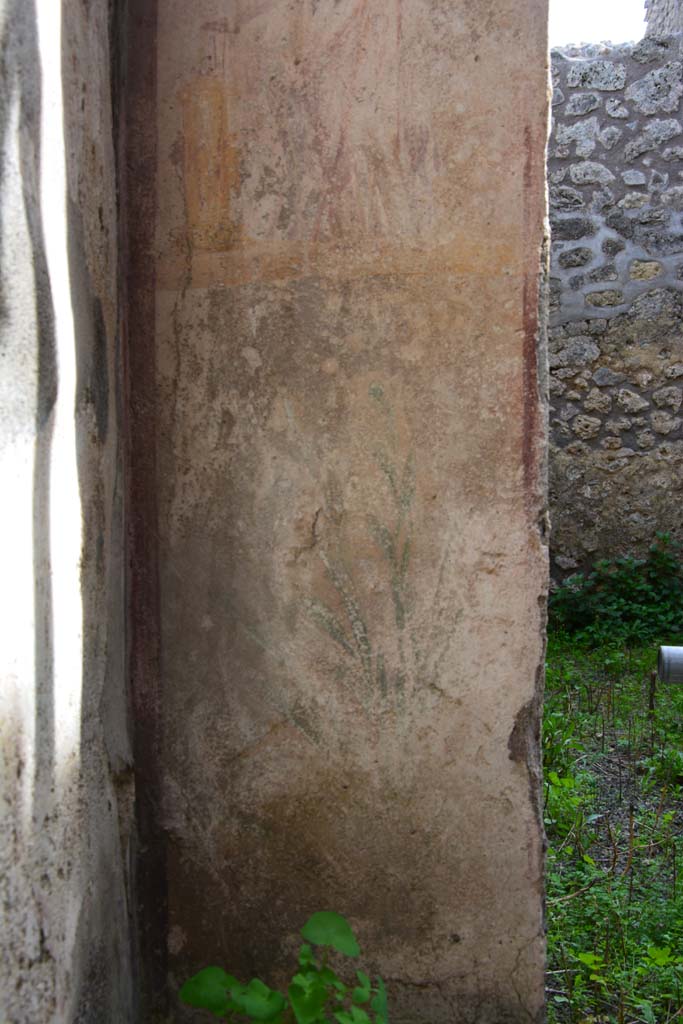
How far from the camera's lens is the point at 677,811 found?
3.06 meters

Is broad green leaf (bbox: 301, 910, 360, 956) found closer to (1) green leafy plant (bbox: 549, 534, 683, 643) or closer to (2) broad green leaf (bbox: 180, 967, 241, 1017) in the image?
(2) broad green leaf (bbox: 180, 967, 241, 1017)

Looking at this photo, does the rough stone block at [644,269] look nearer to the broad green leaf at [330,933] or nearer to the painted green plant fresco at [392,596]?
the painted green plant fresco at [392,596]

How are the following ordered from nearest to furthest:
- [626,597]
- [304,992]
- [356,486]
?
[304,992] → [356,486] → [626,597]

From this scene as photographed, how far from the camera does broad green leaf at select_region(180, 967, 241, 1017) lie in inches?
60.5

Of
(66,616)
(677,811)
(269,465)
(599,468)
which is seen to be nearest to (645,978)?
(677,811)

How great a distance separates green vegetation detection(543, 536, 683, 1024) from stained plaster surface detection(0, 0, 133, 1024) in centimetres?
109

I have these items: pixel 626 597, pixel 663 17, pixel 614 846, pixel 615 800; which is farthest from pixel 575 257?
pixel 614 846

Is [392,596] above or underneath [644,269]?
underneath

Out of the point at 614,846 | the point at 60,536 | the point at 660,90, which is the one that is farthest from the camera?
the point at 660,90

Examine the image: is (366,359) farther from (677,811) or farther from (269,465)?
(677,811)

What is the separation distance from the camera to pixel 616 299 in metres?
5.51

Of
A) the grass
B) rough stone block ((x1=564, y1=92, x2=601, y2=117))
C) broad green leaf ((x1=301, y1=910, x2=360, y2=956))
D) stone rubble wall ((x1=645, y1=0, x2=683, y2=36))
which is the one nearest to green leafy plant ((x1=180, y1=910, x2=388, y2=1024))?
broad green leaf ((x1=301, y1=910, x2=360, y2=956))

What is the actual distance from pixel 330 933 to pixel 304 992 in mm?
92

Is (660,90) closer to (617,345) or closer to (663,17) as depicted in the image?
(663,17)
